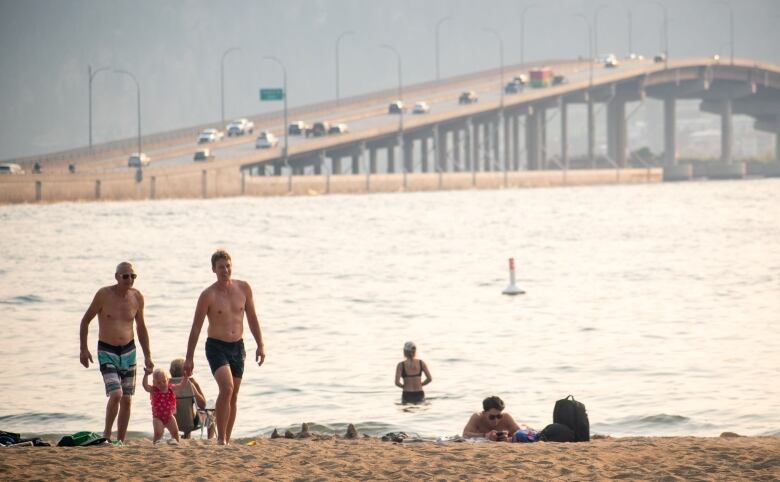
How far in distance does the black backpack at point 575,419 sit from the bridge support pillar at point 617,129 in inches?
6990

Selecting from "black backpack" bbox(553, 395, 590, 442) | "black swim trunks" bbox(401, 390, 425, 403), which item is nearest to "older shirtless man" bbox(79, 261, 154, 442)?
"black backpack" bbox(553, 395, 590, 442)

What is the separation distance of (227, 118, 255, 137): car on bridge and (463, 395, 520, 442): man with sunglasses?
135460 mm

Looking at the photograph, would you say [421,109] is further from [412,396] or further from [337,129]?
[412,396]

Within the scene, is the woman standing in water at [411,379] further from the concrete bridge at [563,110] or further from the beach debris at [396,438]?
the concrete bridge at [563,110]

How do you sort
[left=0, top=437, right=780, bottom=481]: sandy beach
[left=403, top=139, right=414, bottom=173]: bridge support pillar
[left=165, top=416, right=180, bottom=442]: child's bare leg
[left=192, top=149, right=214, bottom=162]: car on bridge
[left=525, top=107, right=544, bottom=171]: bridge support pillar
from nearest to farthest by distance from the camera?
[left=0, top=437, right=780, bottom=481]: sandy beach, [left=165, top=416, right=180, bottom=442]: child's bare leg, [left=192, top=149, right=214, bottom=162]: car on bridge, [left=403, top=139, right=414, bottom=173]: bridge support pillar, [left=525, top=107, right=544, bottom=171]: bridge support pillar

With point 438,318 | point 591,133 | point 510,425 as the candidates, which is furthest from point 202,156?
point 510,425

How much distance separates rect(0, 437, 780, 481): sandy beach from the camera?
13.5m

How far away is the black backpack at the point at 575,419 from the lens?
54.1ft

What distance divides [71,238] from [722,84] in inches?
4913

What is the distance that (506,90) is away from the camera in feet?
584

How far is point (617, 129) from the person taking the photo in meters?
193

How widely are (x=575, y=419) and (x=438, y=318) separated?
24.9 metres

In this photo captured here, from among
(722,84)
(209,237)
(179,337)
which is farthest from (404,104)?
(179,337)

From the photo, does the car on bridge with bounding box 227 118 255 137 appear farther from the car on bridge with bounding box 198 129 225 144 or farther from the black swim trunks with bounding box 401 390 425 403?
the black swim trunks with bounding box 401 390 425 403
